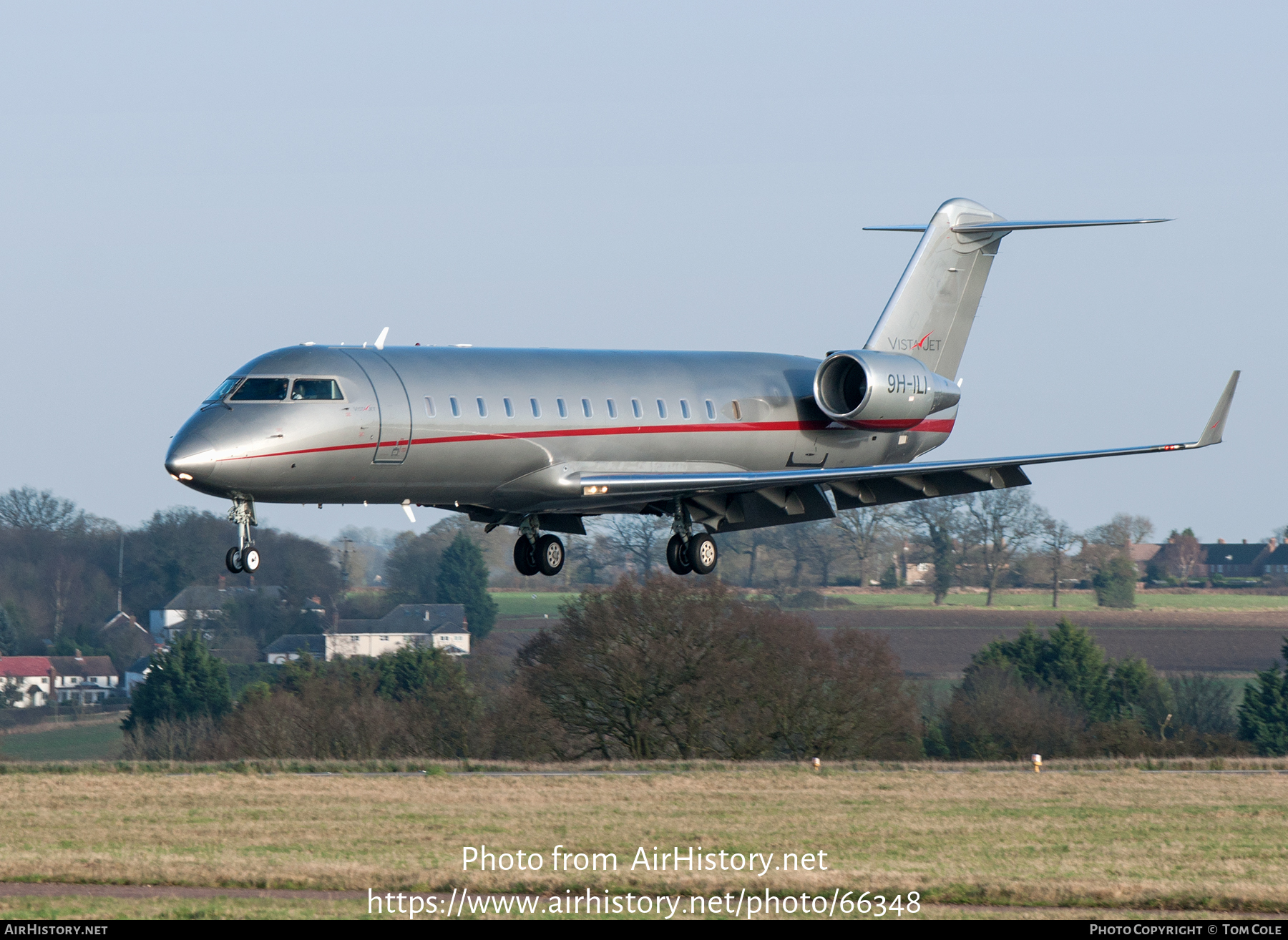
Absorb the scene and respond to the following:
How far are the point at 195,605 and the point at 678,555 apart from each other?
6639cm

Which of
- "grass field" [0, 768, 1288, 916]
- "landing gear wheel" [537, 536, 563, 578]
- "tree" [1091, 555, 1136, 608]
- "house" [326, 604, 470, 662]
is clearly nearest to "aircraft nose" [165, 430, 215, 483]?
"grass field" [0, 768, 1288, 916]

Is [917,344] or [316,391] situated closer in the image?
[316,391]

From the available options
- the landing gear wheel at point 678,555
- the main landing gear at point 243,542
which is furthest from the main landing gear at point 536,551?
the main landing gear at point 243,542

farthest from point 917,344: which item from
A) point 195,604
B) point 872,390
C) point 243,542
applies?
point 195,604

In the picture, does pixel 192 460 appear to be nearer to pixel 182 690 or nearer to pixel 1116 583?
pixel 182 690

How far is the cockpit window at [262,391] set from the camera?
79.7ft

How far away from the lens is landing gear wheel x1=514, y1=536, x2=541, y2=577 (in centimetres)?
3014

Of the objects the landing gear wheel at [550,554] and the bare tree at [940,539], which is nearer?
the landing gear wheel at [550,554]

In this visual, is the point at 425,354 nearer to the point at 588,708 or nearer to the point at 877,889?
the point at 877,889

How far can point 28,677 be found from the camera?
92.6m

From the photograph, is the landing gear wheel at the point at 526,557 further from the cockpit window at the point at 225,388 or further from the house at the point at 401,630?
the house at the point at 401,630

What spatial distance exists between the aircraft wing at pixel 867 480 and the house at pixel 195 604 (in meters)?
64.1

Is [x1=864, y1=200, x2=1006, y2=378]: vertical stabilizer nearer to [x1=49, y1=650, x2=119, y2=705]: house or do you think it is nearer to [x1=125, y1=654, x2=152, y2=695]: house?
[x1=125, y1=654, x2=152, y2=695]: house

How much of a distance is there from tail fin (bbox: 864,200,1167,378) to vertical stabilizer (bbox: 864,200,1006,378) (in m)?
0.01
